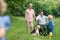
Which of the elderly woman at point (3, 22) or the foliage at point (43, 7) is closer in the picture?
the elderly woman at point (3, 22)

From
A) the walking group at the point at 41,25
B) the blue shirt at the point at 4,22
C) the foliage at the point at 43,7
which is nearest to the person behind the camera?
the blue shirt at the point at 4,22

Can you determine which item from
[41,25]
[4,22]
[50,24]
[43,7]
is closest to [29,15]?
[41,25]

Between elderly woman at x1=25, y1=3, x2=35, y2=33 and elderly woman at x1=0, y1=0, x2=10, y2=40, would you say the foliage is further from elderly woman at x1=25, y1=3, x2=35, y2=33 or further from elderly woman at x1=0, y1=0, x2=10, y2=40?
elderly woman at x1=0, y1=0, x2=10, y2=40

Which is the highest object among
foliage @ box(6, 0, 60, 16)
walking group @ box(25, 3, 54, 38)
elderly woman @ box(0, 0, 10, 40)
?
elderly woman @ box(0, 0, 10, 40)

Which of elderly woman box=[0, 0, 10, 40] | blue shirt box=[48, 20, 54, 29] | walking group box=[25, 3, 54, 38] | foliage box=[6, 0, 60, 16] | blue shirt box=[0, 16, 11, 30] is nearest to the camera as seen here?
elderly woman box=[0, 0, 10, 40]

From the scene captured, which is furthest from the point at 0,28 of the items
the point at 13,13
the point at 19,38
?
the point at 13,13

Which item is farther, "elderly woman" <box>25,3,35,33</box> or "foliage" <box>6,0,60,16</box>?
"foliage" <box>6,0,60,16</box>

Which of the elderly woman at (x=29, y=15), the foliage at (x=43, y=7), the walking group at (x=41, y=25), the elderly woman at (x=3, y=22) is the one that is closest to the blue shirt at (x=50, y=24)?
the walking group at (x=41, y=25)

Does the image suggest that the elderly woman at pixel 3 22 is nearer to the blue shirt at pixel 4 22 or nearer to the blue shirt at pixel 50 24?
the blue shirt at pixel 4 22

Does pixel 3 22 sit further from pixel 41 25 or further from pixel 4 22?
pixel 41 25

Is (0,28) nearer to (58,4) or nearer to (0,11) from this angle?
(0,11)

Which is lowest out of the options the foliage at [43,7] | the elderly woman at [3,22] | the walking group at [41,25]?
the foliage at [43,7]

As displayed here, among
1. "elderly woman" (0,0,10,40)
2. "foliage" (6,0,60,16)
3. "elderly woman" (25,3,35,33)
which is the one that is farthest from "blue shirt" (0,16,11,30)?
"foliage" (6,0,60,16)

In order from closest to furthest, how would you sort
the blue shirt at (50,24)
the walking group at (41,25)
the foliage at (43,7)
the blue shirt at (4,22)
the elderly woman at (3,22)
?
the elderly woman at (3,22) → the blue shirt at (4,22) → the blue shirt at (50,24) → the walking group at (41,25) → the foliage at (43,7)
